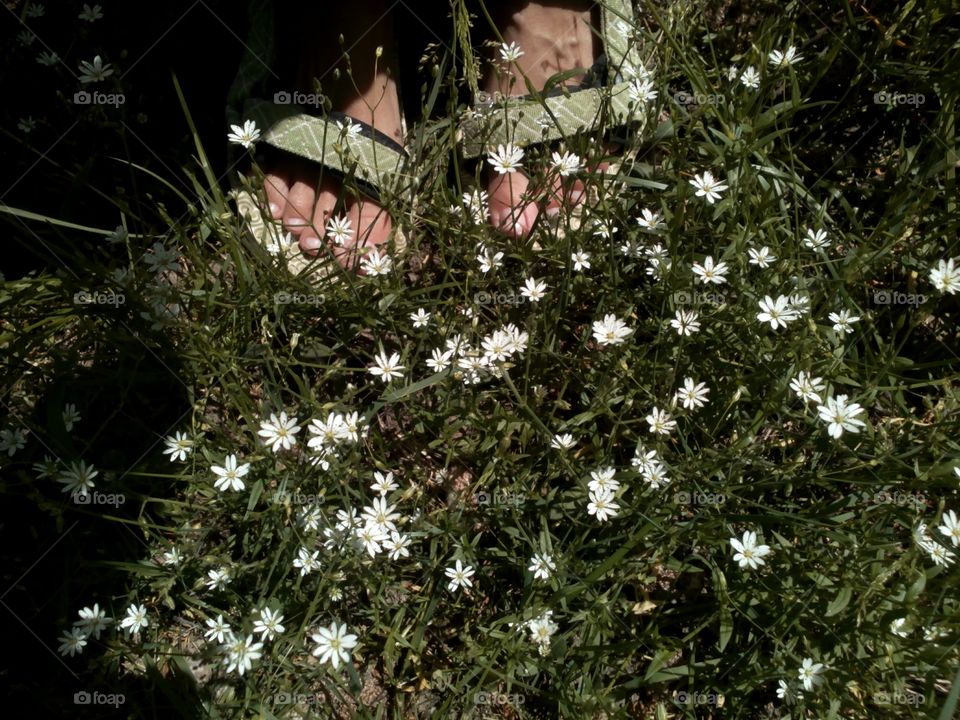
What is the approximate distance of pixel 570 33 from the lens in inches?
83.4

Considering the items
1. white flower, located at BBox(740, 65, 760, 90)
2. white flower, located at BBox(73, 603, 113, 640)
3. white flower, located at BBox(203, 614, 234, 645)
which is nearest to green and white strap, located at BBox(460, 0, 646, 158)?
white flower, located at BBox(740, 65, 760, 90)

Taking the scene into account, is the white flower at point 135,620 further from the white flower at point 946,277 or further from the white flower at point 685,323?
the white flower at point 946,277

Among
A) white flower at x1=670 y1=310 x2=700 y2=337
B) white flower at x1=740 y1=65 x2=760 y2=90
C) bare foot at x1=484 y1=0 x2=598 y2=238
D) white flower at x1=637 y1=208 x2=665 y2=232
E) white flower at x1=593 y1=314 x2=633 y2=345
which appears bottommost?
white flower at x1=593 y1=314 x2=633 y2=345

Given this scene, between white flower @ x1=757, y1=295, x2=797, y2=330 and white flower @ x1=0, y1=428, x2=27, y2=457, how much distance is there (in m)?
1.52

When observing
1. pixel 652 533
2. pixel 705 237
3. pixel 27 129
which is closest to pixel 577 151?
pixel 705 237

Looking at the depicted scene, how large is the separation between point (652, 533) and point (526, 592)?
0.91 feet

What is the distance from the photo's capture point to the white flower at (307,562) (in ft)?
5.08

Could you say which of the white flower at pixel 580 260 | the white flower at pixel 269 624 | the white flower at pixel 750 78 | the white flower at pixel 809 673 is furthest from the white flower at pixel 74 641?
the white flower at pixel 750 78

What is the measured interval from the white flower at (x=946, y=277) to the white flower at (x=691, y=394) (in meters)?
0.55

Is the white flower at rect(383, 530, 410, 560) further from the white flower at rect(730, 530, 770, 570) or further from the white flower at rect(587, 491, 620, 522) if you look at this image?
the white flower at rect(730, 530, 770, 570)

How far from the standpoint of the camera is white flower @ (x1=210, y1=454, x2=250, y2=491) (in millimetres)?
1536

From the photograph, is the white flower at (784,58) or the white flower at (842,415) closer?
the white flower at (842,415)

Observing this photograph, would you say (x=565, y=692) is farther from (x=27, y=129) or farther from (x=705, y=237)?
(x=27, y=129)

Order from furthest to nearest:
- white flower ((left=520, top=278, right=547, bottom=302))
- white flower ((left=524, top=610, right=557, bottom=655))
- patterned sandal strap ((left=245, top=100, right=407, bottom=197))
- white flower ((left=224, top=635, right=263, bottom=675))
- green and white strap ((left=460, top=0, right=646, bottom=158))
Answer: patterned sandal strap ((left=245, top=100, right=407, bottom=197))
green and white strap ((left=460, top=0, right=646, bottom=158))
white flower ((left=520, top=278, right=547, bottom=302))
white flower ((left=524, top=610, right=557, bottom=655))
white flower ((left=224, top=635, right=263, bottom=675))
